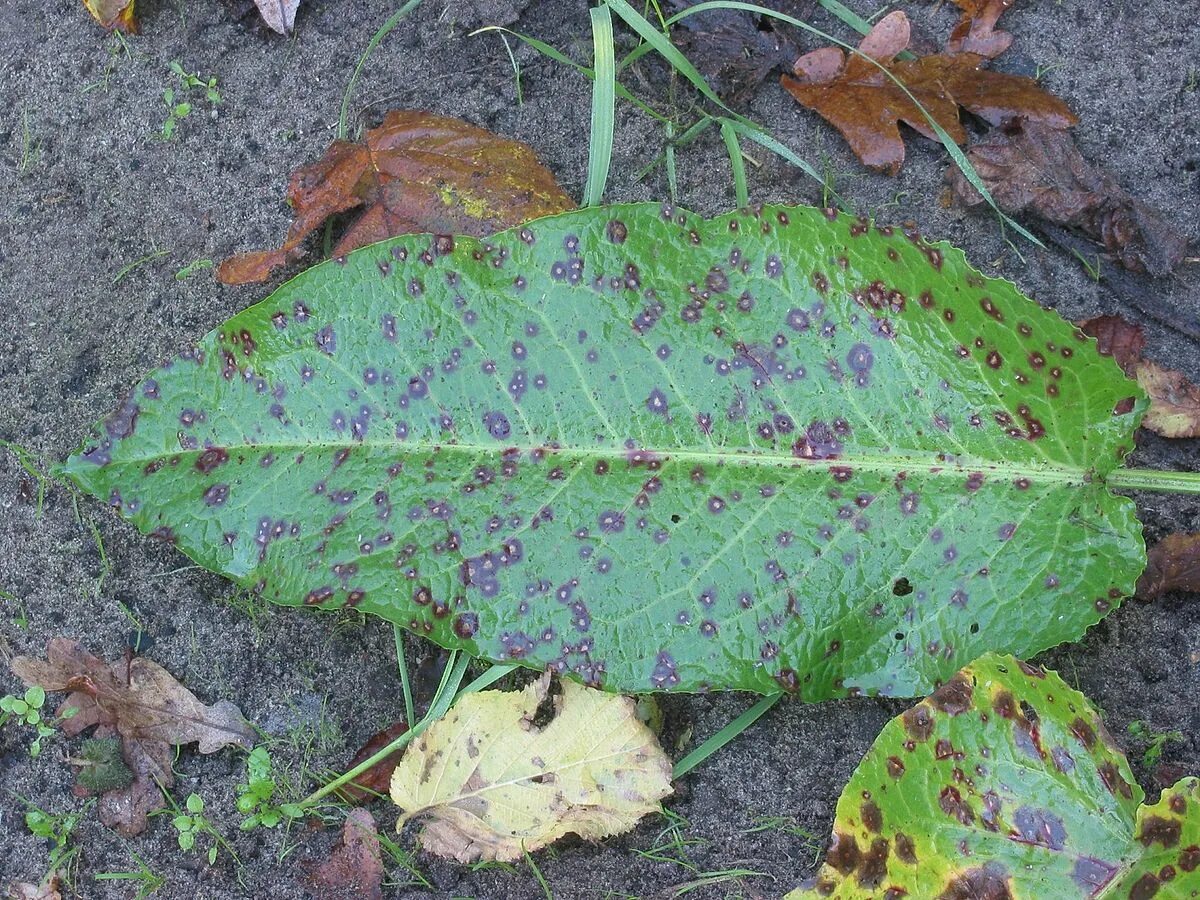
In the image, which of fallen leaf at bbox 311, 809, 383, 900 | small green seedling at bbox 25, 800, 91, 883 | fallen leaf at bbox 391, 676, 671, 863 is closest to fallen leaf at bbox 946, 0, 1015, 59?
fallen leaf at bbox 391, 676, 671, 863

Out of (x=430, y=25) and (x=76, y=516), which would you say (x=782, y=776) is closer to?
(x=76, y=516)

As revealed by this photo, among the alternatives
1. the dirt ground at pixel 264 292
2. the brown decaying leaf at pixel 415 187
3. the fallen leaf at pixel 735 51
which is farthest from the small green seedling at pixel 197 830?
the fallen leaf at pixel 735 51

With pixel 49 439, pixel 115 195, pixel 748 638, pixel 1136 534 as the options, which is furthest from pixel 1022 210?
pixel 49 439

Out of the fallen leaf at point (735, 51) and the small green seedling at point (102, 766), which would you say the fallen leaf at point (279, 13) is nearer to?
the fallen leaf at point (735, 51)

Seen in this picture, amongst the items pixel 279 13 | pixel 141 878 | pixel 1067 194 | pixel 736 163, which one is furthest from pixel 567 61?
pixel 141 878

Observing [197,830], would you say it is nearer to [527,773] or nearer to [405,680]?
[405,680]
